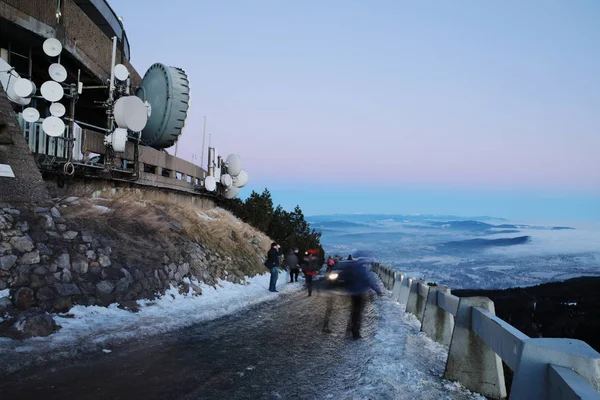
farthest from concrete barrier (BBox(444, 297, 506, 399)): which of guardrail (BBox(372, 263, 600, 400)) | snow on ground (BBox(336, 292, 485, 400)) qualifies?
snow on ground (BBox(336, 292, 485, 400))

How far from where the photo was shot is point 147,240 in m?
12.6

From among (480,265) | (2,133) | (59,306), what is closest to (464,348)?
(59,306)

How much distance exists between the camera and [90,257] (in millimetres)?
9727

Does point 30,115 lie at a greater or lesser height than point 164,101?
lesser

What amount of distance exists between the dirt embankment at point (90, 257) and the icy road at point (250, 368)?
5.98 ft

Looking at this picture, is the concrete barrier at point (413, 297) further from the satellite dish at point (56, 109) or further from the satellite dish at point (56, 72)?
the satellite dish at point (56, 72)

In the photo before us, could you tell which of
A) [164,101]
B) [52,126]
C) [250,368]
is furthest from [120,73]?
[250,368]

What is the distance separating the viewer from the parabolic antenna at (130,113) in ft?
50.1

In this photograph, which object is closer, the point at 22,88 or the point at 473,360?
the point at 473,360

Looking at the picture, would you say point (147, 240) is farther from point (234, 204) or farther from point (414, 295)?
point (234, 204)

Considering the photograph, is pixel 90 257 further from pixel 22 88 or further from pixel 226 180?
pixel 226 180

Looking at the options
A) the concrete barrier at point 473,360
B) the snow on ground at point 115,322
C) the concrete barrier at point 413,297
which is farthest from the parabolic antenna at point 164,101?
the concrete barrier at point 473,360

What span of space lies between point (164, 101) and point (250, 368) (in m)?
17.1

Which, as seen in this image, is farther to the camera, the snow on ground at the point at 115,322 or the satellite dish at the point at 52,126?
the satellite dish at the point at 52,126
